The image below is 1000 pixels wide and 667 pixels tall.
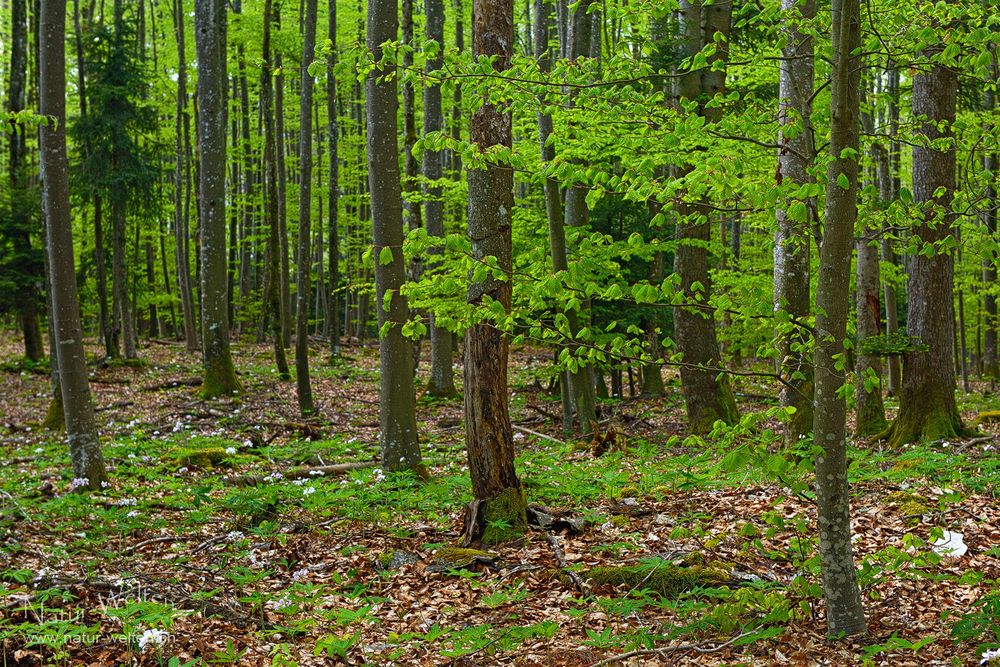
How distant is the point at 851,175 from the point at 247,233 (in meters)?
32.1

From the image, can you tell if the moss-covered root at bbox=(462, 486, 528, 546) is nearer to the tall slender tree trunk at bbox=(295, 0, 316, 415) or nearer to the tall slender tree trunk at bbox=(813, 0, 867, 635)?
the tall slender tree trunk at bbox=(813, 0, 867, 635)

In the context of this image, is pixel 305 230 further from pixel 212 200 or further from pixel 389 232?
pixel 389 232

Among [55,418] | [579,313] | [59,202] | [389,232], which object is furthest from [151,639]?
[55,418]

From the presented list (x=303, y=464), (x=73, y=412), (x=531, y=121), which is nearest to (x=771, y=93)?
(x=531, y=121)

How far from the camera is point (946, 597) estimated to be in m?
4.43

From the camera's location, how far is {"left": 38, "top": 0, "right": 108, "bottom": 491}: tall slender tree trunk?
687 cm

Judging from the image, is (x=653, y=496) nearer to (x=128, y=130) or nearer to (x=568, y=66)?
(x=568, y=66)

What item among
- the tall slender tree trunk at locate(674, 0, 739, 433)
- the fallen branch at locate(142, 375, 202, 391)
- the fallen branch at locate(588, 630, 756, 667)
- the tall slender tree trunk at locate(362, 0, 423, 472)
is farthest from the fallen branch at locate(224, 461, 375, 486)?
the fallen branch at locate(142, 375, 202, 391)

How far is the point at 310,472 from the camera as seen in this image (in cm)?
882

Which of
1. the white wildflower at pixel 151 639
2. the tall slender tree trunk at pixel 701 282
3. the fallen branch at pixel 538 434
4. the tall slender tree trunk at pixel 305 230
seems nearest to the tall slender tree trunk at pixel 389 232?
the fallen branch at pixel 538 434

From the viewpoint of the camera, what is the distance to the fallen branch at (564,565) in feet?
16.1

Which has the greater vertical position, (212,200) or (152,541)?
(212,200)

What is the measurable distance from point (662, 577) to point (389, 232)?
460cm

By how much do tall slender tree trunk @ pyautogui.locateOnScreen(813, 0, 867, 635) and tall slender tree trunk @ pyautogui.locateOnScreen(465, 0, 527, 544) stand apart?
7.83ft
